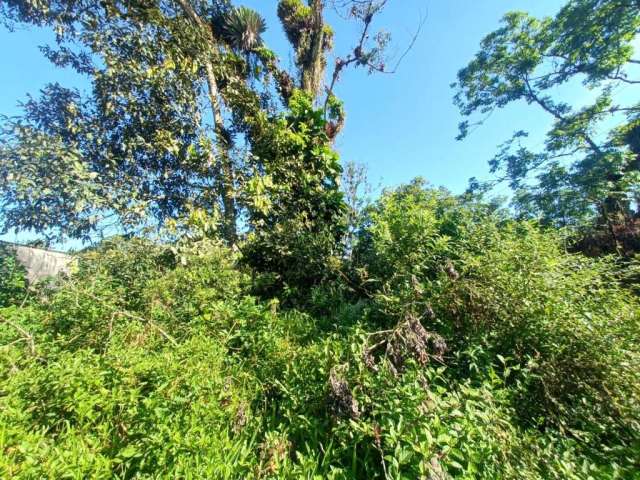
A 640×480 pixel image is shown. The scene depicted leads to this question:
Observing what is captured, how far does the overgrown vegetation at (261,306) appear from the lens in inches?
61.2

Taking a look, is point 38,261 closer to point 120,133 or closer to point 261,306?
point 120,133

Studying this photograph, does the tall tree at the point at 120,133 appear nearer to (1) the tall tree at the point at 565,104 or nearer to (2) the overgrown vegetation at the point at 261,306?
(2) the overgrown vegetation at the point at 261,306

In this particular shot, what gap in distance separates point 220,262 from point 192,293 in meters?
0.71

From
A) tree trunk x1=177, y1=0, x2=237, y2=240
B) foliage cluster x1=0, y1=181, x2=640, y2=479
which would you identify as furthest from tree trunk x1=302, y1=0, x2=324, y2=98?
foliage cluster x1=0, y1=181, x2=640, y2=479

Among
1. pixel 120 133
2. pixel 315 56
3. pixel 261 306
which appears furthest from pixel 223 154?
pixel 315 56

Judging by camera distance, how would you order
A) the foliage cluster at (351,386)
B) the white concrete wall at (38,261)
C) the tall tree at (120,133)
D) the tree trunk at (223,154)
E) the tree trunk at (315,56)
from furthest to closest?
the tree trunk at (315,56), the white concrete wall at (38,261), the tree trunk at (223,154), the tall tree at (120,133), the foliage cluster at (351,386)

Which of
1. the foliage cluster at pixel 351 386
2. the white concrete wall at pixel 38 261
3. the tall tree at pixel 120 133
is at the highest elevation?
the tall tree at pixel 120 133

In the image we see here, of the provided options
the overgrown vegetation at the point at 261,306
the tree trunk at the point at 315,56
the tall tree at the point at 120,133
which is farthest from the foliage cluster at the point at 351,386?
the tree trunk at the point at 315,56

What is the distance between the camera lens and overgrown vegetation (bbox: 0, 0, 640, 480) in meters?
1.55

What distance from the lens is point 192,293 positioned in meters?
3.53

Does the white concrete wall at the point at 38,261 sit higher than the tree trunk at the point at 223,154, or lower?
lower

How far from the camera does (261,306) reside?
3.30 m

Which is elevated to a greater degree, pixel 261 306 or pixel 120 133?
pixel 120 133

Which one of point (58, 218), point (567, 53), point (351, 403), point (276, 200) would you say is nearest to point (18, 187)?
point (58, 218)
